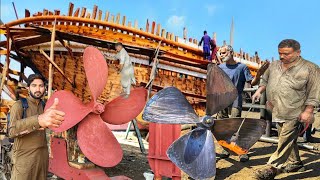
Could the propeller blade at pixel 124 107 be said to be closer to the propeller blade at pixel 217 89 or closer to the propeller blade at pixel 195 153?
the propeller blade at pixel 217 89

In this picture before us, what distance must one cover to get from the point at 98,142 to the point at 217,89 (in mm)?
1923

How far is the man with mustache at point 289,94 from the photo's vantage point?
495 cm

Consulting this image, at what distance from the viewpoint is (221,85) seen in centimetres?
405

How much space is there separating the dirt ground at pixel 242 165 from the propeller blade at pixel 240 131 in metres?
1.95

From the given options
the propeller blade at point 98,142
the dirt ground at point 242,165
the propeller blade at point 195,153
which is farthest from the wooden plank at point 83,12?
the propeller blade at point 195,153

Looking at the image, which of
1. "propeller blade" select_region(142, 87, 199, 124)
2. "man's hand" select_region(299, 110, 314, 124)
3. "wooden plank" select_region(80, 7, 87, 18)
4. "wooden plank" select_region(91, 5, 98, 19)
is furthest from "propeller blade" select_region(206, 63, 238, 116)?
"wooden plank" select_region(80, 7, 87, 18)

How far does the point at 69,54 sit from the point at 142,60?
355 centimetres

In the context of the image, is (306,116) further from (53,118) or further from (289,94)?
(53,118)

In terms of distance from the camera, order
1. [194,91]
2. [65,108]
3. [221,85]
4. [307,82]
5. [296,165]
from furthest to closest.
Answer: [194,91]
[296,165]
[307,82]
[65,108]
[221,85]

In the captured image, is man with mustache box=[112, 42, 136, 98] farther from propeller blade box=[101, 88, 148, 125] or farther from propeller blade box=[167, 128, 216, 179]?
propeller blade box=[167, 128, 216, 179]

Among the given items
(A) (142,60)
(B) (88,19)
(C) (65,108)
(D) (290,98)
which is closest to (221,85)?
(D) (290,98)

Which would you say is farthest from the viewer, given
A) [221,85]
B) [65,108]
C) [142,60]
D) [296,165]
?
[142,60]

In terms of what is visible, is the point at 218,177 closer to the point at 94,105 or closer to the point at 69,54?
the point at 94,105

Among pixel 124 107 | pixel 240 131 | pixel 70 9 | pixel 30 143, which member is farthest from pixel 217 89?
pixel 70 9
